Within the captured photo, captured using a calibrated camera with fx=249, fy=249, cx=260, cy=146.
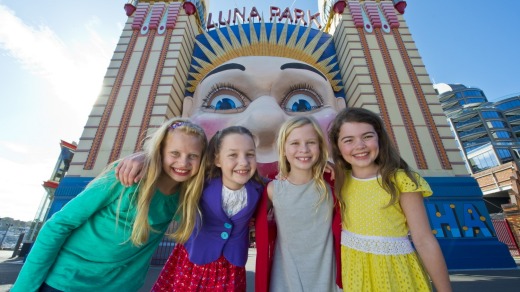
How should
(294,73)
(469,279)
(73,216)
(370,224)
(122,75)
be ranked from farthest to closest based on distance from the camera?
1. (122,75)
2. (294,73)
3. (469,279)
4. (370,224)
5. (73,216)

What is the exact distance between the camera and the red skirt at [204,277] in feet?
4.26

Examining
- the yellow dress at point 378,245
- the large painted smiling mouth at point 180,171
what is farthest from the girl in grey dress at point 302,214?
the large painted smiling mouth at point 180,171

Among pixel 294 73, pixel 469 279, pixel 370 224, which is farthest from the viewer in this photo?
pixel 294 73

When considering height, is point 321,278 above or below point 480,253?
below

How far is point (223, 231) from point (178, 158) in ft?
1.54

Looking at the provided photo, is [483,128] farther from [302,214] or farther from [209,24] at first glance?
[302,214]

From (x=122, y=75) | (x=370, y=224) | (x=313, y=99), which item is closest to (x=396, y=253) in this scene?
(x=370, y=224)

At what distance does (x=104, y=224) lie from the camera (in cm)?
121

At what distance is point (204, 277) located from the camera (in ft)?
4.27

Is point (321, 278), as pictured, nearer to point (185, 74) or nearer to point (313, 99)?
point (313, 99)

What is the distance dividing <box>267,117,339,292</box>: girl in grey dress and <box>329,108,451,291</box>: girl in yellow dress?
0.10 metres

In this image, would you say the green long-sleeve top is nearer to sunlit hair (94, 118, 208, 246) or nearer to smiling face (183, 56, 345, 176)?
sunlit hair (94, 118, 208, 246)

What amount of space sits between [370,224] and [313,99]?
3.42m

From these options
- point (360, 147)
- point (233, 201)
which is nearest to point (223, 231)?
point (233, 201)
